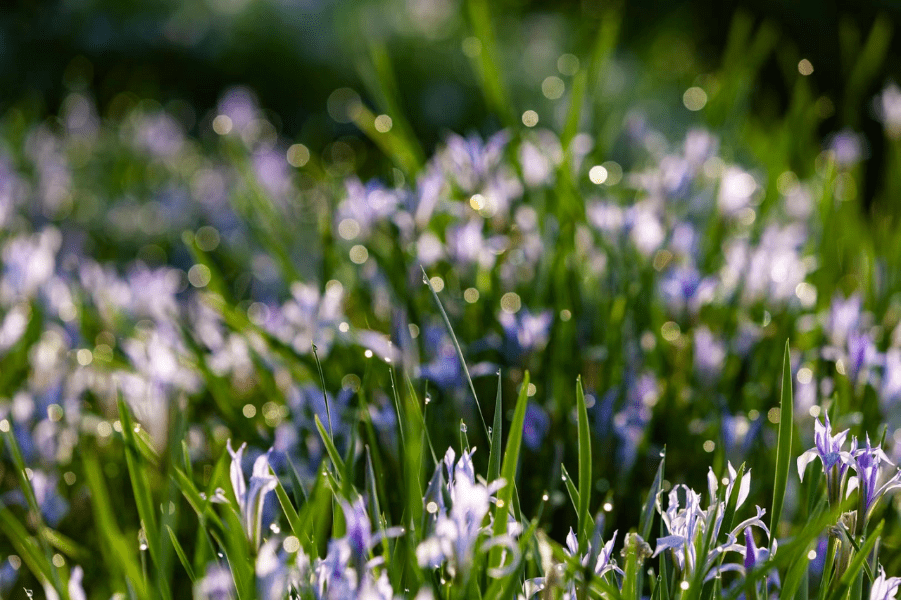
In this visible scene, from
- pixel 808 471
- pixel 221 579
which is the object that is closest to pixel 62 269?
pixel 221 579

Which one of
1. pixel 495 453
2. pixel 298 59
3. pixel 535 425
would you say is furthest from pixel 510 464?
pixel 298 59

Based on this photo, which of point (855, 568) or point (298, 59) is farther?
point (298, 59)

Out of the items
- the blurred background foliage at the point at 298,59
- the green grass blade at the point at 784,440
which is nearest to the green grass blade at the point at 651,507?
the green grass blade at the point at 784,440

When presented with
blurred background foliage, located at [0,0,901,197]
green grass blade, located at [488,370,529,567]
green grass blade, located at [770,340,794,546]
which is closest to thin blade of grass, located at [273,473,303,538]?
green grass blade, located at [488,370,529,567]

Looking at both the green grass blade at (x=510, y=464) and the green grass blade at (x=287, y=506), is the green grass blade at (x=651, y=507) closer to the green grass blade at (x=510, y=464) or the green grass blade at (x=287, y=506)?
the green grass blade at (x=510, y=464)

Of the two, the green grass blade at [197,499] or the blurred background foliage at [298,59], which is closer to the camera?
the green grass blade at [197,499]

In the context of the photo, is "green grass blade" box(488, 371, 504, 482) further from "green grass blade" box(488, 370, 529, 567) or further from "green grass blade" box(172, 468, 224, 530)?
"green grass blade" box(172, 468, 224, 530)

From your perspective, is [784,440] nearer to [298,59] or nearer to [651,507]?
[651,507]

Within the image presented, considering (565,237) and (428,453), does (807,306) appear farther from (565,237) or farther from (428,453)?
(428,453)
